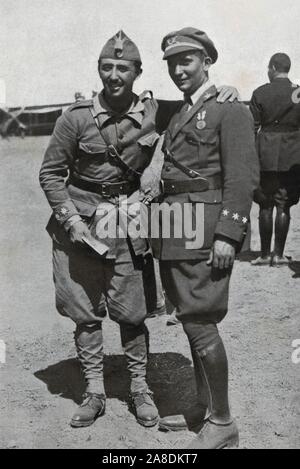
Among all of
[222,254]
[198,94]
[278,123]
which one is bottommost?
[278,123]

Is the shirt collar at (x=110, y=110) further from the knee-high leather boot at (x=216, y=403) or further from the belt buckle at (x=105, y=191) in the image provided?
the knee-high leather boot at (x=216, y=403)

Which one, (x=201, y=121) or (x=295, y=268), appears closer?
(x=201, y=121)

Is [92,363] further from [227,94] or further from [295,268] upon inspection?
[295,268]

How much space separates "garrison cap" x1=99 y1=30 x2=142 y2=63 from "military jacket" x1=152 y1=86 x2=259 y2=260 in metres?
0.44

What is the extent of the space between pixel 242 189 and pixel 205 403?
129 cm

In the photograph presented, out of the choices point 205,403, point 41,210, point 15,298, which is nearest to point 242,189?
point 205,403

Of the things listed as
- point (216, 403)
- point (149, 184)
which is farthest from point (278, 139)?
point (216, 403)

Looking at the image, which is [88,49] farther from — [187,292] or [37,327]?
[187,292]

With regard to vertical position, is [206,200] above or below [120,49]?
below

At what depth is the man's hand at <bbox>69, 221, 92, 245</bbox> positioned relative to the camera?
3.52 meters

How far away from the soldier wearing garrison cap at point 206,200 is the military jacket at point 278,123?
11.9ft

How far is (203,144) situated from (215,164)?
0.39ft

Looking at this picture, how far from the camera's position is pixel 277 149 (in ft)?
22.7

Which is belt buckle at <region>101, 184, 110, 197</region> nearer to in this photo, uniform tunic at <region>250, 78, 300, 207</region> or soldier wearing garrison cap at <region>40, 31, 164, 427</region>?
soldier wearing garrison cap at <region>40, 31, 164, 427</region>
